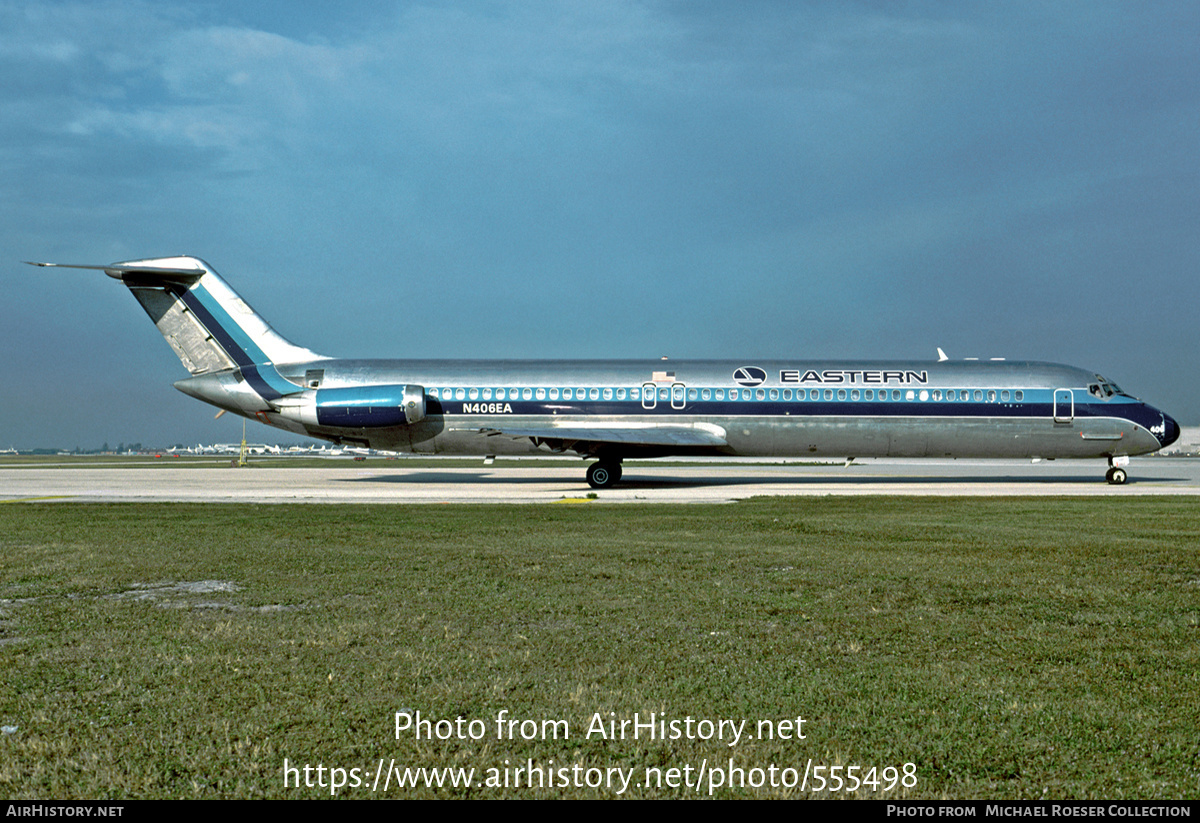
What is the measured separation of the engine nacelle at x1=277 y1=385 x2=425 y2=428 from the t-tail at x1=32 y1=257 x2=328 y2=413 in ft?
2.51

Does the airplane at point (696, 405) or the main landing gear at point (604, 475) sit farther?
the airplane at point (696, 405)

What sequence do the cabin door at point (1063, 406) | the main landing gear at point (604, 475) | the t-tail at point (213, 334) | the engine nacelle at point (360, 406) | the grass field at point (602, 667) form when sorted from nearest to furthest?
the grass field at point (602, 667)
the main landing gear at point (604, 475)
the engine nacelle at point (360, 406)
the cabin door at point (1063, 406)
the t-tail at point (213, 334)

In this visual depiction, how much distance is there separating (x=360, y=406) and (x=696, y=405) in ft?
35.6

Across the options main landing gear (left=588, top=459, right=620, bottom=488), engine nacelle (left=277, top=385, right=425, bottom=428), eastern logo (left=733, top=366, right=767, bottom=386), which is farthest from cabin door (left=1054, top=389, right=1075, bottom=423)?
engine nacelle (left=277, top=385, right=425, bottom=428)

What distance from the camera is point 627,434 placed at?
1001 inches

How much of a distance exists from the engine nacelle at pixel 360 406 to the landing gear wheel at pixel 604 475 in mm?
5836

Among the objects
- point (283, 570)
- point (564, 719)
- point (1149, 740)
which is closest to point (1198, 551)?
point (1149, 740)

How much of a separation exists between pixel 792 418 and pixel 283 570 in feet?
64.7

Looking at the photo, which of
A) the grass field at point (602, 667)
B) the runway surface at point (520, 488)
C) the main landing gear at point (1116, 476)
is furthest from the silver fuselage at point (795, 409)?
the grass field at point (602, 667)

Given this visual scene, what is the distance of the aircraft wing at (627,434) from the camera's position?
25047 millimetres

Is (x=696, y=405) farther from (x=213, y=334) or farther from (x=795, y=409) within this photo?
(x=213, y=334)

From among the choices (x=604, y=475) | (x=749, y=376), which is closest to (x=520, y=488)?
(x=604, y=475)

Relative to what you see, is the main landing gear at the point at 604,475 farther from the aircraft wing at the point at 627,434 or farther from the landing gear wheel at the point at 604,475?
the aircraft wing at the point at 627,434

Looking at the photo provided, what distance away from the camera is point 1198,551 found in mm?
10312
